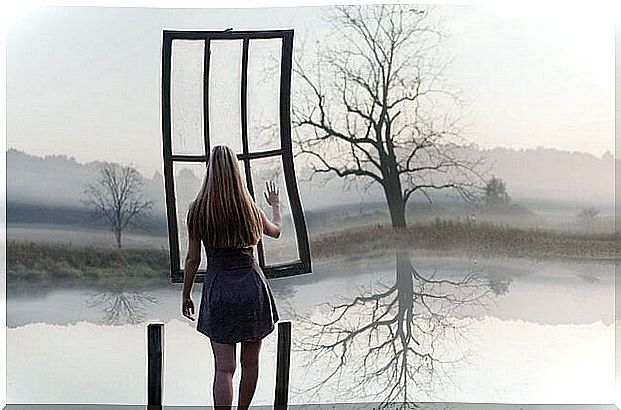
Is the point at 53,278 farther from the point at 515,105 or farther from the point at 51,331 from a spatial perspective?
the point at 515,105

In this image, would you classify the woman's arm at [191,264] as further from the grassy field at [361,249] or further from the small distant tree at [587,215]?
the small distant tree at [587,215]

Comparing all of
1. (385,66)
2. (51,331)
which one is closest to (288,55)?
(385,66)

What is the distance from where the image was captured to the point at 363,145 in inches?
216

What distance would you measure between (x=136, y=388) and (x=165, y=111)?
5.34 feet

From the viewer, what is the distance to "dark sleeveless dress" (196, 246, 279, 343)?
500 centimetres

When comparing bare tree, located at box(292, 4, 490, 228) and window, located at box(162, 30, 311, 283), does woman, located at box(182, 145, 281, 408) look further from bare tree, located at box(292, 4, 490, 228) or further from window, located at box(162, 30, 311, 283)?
bare tree, located at box(292, 4, 490, 228)

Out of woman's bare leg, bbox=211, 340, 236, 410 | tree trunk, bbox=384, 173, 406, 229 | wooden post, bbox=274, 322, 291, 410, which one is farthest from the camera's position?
tree trunk, bbox=384, 173, 406, 229

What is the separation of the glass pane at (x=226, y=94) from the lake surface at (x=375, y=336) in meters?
0.90

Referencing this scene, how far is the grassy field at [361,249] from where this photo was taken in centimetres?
544

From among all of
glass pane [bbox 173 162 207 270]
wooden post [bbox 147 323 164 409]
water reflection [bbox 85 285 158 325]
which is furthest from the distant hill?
wooden post [bbox 147 323 164 409]

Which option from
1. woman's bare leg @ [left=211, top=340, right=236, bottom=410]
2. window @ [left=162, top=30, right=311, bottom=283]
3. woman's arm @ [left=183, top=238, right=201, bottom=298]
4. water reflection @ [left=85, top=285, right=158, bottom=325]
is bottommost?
woman's bare leg @ [left=211, top=340, right=236, bottom=410]

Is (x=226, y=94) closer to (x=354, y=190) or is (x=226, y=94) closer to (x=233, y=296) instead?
(x=354, y=190)

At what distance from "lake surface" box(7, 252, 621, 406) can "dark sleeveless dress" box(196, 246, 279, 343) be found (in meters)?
0.39

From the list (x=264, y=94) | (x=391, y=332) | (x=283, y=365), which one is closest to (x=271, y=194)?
(x=264, y=94)
